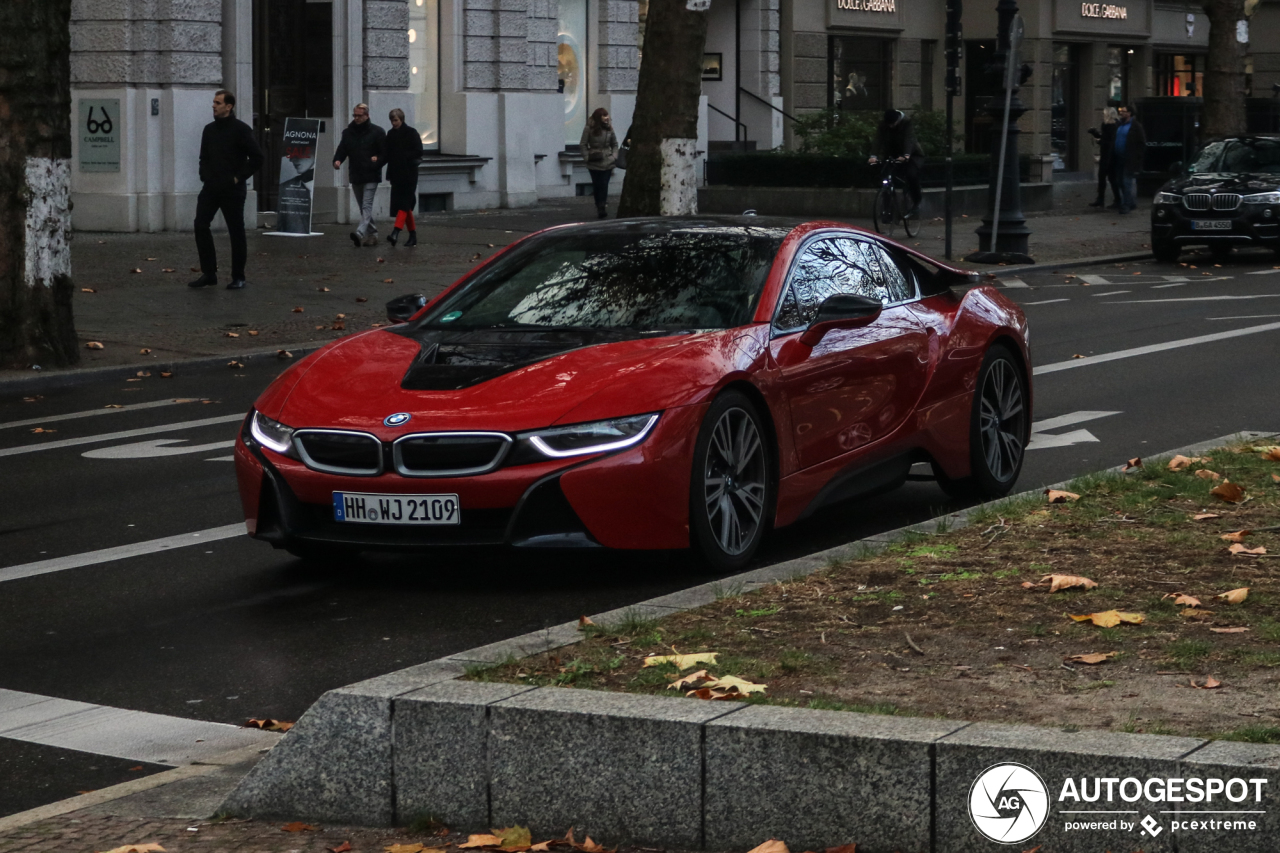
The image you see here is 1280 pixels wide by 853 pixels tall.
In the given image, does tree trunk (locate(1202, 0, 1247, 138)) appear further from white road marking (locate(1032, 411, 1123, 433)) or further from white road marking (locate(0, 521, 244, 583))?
white road marking (locate(0, 521, 244, 583))

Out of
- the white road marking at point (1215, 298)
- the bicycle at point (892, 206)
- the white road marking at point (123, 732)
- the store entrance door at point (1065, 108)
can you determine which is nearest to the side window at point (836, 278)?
the white road marking at point (123, 732)

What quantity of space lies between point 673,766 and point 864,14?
40.4m

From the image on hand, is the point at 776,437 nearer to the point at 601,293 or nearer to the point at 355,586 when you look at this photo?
the point at 601,293

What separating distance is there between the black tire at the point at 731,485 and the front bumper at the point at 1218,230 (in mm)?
19593

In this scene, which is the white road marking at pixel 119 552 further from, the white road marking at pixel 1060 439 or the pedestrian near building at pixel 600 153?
the pedestrian near building at pixel 600 153

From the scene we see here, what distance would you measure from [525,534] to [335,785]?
2432 mm

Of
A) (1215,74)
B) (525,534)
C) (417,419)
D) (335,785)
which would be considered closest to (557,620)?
(525,534)

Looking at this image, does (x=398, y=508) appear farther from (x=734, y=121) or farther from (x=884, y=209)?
(x=734, y=121)

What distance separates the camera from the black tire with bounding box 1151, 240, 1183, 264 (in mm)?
26359

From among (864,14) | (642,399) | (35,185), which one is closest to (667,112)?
(35,185)

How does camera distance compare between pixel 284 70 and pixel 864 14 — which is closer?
pixel 284 70

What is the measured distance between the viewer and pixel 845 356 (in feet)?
26.6

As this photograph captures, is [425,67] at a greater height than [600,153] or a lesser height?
greater

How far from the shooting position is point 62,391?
560 inches
